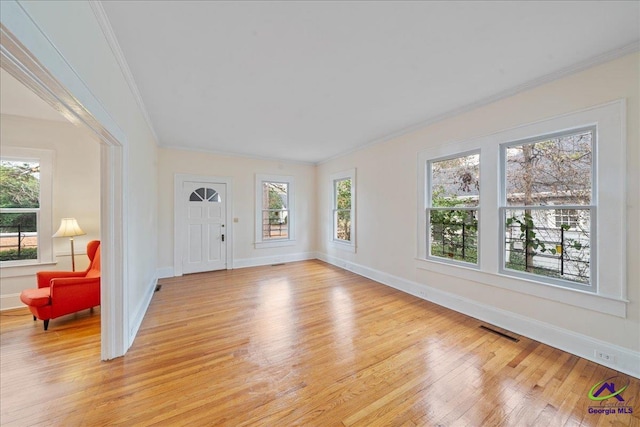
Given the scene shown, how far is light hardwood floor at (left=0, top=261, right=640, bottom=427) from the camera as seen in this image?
63.7 inches

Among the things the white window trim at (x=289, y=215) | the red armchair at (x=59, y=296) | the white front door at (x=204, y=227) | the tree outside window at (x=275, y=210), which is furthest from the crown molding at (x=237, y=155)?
the red armchair at (x=59, y=296)

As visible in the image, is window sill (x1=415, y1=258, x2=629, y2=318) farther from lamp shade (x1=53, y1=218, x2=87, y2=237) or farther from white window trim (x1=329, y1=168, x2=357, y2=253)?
lamp shade (x1=53, y1=218, x2=87, y2=237)

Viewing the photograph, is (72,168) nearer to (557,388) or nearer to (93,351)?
(93,351)

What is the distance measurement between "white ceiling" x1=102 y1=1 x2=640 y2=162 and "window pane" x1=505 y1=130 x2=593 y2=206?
0.69 m

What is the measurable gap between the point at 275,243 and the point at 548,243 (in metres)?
4.97

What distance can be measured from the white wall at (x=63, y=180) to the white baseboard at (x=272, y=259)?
2610 millimetres

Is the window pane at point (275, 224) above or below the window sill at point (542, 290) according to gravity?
above

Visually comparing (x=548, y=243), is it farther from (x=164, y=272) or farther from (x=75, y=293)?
(x=164, y=272)

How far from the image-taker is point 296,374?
2.01m

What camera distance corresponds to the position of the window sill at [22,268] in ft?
10.7

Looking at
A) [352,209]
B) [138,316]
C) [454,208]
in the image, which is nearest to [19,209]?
[138,316]

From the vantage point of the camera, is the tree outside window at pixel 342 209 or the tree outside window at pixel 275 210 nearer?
the tree outside window at pixel 342 209

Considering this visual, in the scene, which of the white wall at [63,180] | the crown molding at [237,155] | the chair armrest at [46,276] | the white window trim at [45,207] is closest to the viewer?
the chair armrest at [46,276]

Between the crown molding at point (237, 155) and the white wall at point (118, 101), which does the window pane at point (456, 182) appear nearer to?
the crown molding at point (237, 155)
